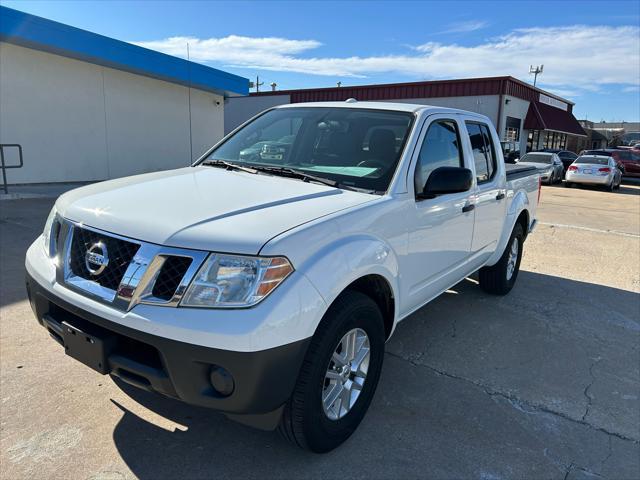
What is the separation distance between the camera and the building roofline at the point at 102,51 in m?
10.8

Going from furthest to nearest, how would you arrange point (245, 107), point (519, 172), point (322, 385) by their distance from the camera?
point (245, 107)
point (519, 172)
point (322, 385)


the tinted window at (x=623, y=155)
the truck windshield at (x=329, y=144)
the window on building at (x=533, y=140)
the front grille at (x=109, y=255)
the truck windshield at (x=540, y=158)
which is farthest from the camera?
the window on building at (x=533, y=140)

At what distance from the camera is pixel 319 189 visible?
9.52 feet

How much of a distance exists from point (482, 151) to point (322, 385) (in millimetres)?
3135

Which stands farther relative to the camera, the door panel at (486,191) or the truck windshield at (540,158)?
the truck windshield at (540,158)

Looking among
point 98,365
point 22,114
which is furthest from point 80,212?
point 22,114

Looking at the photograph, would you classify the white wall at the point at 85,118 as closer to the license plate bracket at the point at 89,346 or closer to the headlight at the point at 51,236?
the headlight at the point at 51,236

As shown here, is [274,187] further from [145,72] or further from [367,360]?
[145,72]

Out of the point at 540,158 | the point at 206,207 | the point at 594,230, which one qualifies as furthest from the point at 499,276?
the point at 540,158

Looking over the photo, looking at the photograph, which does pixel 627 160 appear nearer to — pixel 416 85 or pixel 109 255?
pixel 416 85

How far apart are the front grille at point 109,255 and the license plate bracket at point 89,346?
0.24 m

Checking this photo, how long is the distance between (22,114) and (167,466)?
40.2ft

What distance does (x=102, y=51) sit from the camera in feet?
41.1

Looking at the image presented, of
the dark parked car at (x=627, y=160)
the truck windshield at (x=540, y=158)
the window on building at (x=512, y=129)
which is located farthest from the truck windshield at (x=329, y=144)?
the window on building at (x=512, y=129)
